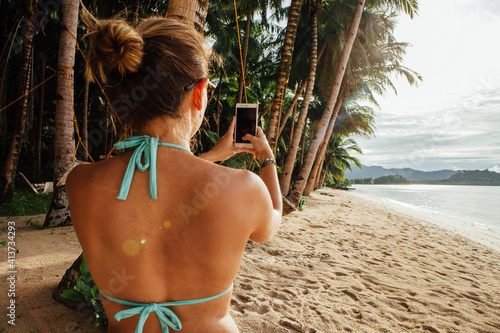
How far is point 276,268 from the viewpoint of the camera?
3.85 meters

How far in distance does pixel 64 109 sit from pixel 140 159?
16.2ft

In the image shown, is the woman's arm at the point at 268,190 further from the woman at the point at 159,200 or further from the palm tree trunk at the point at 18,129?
the palm tree trunk at the point at 18,129

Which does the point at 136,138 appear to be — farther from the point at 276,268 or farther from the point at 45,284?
the point at 276,268

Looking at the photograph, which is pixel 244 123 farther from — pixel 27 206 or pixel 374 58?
pixel 374 58

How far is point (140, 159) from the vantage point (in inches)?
34.3

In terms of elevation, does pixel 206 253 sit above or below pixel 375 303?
above

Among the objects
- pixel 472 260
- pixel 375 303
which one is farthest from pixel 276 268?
pixel 472 260

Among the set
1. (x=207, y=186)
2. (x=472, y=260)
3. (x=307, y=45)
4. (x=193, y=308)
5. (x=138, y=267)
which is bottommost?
(x=472, y=260)

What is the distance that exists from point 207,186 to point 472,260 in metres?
7.75

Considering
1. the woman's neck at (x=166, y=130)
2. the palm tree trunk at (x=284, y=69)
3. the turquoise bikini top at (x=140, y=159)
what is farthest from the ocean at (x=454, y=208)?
the turquoise bikini top at (x=140, y=159)

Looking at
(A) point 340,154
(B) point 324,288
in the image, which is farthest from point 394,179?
(B) point 324,288

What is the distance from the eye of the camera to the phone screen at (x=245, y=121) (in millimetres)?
1862

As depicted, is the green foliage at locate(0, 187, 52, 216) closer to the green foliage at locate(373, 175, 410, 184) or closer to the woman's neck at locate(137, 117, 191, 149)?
the woman's neck at locate(137, 117, 191, 149)

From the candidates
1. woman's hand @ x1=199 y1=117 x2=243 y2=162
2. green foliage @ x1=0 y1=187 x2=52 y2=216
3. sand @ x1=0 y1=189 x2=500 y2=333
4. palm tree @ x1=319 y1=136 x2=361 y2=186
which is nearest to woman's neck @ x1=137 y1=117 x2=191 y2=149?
woman's hand @ x1=199 y1=117 x2=243 y2=162
